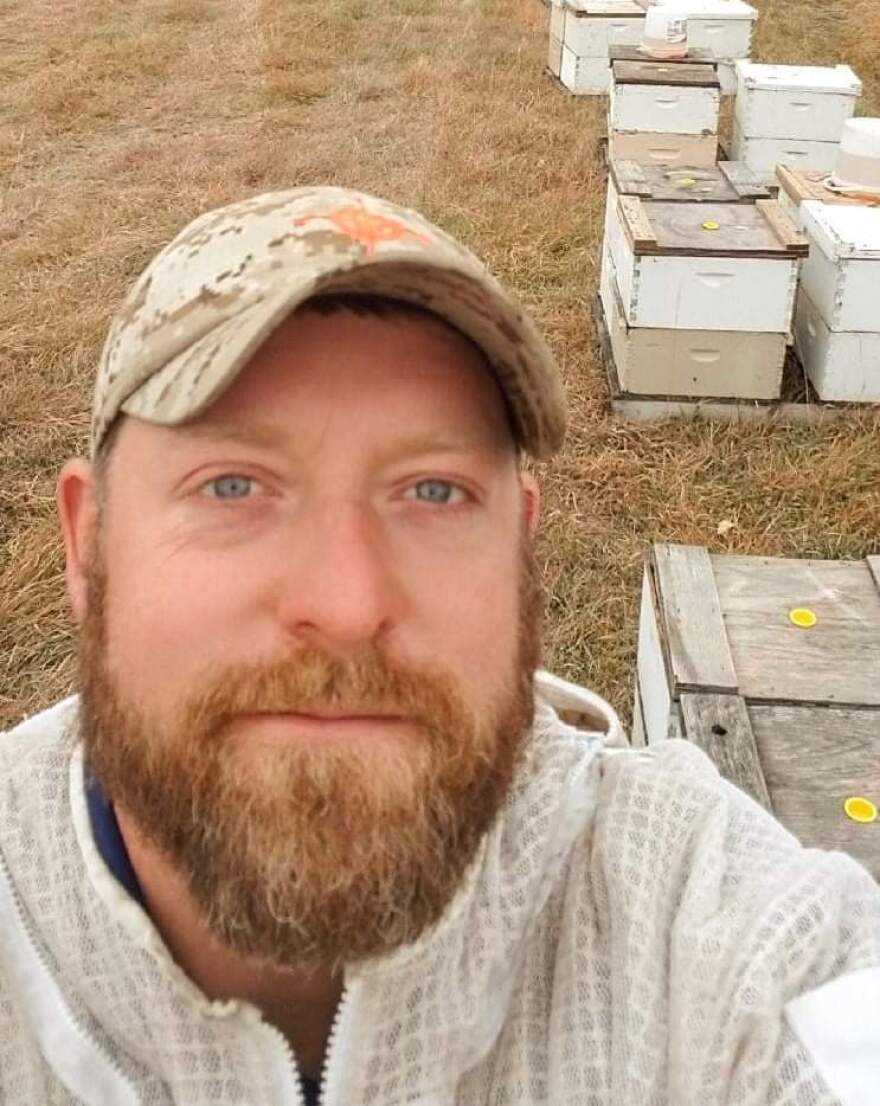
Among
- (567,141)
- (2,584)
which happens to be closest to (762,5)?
(567,141)

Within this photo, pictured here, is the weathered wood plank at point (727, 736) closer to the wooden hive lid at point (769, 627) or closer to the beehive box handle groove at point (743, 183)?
the wooden hive lid at point (769, 627)

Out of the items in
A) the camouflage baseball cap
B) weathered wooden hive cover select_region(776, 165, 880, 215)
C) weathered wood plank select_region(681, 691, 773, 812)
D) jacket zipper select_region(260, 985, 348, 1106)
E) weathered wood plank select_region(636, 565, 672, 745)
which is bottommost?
weathered wood plank select_region(636, 565, 672, 745)

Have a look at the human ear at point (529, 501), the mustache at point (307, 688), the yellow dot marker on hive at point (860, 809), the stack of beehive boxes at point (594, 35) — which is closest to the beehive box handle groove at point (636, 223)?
the yellow dot marker on hive at point (860, 809)

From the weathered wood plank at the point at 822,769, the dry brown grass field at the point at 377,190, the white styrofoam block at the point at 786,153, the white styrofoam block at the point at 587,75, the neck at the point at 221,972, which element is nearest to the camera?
the neck at the point at 221,972

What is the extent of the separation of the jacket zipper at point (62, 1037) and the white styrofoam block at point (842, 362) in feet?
9.38

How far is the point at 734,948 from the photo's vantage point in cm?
85

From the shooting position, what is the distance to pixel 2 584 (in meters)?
2.74

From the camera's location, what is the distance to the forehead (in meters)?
0.87

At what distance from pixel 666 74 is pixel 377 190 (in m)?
1.28

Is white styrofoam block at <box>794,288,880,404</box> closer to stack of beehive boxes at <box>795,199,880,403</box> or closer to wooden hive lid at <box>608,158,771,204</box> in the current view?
stack of beehive boxes at <box>795,199,880,403</box>

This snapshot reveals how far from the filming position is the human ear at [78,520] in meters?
0.96

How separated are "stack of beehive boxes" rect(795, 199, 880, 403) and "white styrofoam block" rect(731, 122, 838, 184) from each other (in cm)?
156

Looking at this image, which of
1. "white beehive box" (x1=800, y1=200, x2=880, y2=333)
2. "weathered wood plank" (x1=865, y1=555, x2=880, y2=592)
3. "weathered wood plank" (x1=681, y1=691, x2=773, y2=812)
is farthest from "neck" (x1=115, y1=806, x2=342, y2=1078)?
"white beehive box" (x1=800, y1=200, x2=880, y2=333)

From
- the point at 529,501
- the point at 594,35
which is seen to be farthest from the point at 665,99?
the point at 529,501
